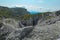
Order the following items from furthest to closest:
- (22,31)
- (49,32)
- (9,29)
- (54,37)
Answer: (9,29) → (22,31) → (49,32) → (54,37)

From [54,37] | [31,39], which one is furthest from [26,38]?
[54,37]

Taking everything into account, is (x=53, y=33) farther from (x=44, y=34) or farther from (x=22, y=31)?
(x=22, y=31)

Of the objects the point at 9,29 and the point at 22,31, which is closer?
the point at 22,31

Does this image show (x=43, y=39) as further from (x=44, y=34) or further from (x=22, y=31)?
(x=22, y=31)

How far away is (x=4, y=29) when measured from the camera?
1727 cm

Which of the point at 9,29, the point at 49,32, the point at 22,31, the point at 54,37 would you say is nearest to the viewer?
the point at 54,37

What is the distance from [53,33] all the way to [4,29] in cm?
726

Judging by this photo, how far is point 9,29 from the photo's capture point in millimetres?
17047

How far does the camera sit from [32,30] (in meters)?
12.7

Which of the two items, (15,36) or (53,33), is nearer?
(53,33)

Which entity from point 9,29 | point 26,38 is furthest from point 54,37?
point 9,29

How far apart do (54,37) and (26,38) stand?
2.18 meters

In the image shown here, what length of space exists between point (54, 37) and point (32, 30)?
7.44 feet

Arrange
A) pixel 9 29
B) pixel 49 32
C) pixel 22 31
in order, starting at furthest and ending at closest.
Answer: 1. pixel 9 29
2. pixel 22 31
3. pixel 49 32
